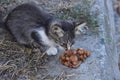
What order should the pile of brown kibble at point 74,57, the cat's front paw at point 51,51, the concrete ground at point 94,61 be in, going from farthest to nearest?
1. the cat's front paw at point 51,51
2. the pile of brown kibble at point 74,57
3. the concrete ground at point 94,61

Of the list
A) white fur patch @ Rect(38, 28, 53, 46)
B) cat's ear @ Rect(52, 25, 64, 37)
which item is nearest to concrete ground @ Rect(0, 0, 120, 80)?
white fur patch @ Rect(38, 28, 53, 46)

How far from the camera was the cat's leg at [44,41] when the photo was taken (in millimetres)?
3791

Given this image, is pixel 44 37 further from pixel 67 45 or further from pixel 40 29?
pixel 67 45

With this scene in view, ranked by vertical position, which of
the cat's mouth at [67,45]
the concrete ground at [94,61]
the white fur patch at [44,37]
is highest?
the white fur patch at [44,37]

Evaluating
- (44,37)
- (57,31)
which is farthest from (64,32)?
(44,37)

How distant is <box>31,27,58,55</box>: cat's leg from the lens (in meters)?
3.79

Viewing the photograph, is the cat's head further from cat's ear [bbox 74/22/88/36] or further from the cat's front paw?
the cat's front paw

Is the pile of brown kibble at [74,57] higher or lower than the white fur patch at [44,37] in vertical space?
lower

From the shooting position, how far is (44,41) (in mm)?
3814

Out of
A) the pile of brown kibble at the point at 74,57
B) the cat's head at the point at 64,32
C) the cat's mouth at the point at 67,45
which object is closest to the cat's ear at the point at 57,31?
the cat's head at the point at 64,32

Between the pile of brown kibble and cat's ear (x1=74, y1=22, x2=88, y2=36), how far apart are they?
0.17m

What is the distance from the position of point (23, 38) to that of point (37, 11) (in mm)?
283

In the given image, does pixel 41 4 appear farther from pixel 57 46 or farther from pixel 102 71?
pixel 102 71

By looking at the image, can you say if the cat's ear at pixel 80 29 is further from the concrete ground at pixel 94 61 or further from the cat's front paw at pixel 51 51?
the cat's front paw at pixel 51 51
